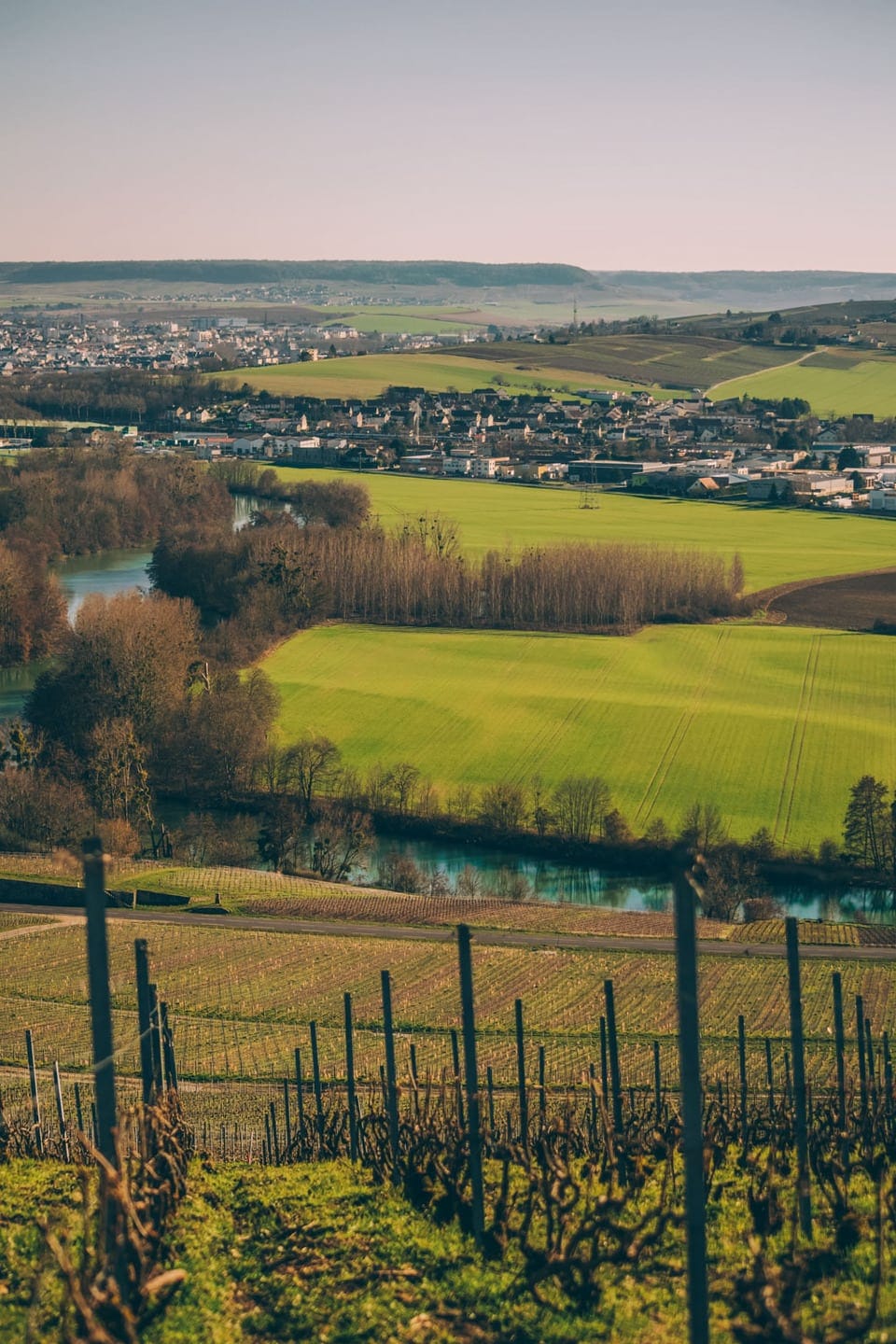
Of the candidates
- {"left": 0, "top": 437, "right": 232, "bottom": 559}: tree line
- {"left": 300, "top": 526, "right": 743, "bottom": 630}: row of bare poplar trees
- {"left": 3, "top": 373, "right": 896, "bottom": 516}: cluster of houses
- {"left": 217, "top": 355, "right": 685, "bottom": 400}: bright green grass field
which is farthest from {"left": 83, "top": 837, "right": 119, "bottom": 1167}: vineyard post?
{"left": 217, "top": 355, "right": 685, "bottom": 400}: bright green grass field

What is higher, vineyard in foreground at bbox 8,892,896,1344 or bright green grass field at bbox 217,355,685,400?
bright green grass field at bbox 217,355,685,400

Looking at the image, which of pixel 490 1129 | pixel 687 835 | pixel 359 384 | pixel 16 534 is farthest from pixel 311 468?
pixel 490 1129

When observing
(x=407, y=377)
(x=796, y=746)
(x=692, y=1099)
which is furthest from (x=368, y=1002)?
(x=407, y=377)

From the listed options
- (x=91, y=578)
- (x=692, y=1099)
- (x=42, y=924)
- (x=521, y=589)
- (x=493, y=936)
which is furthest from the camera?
(x=91, y=578)

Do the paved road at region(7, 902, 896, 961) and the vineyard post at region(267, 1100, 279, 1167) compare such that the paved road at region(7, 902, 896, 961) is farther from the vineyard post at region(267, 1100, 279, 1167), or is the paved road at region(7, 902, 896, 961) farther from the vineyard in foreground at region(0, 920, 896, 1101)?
the vineyard post at region(267, 1100, 279, 1167)

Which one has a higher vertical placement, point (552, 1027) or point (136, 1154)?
point (136, 1154)

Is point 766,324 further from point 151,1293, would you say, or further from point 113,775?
point 151,1293

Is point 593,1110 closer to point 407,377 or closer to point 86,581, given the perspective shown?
point 86,581
